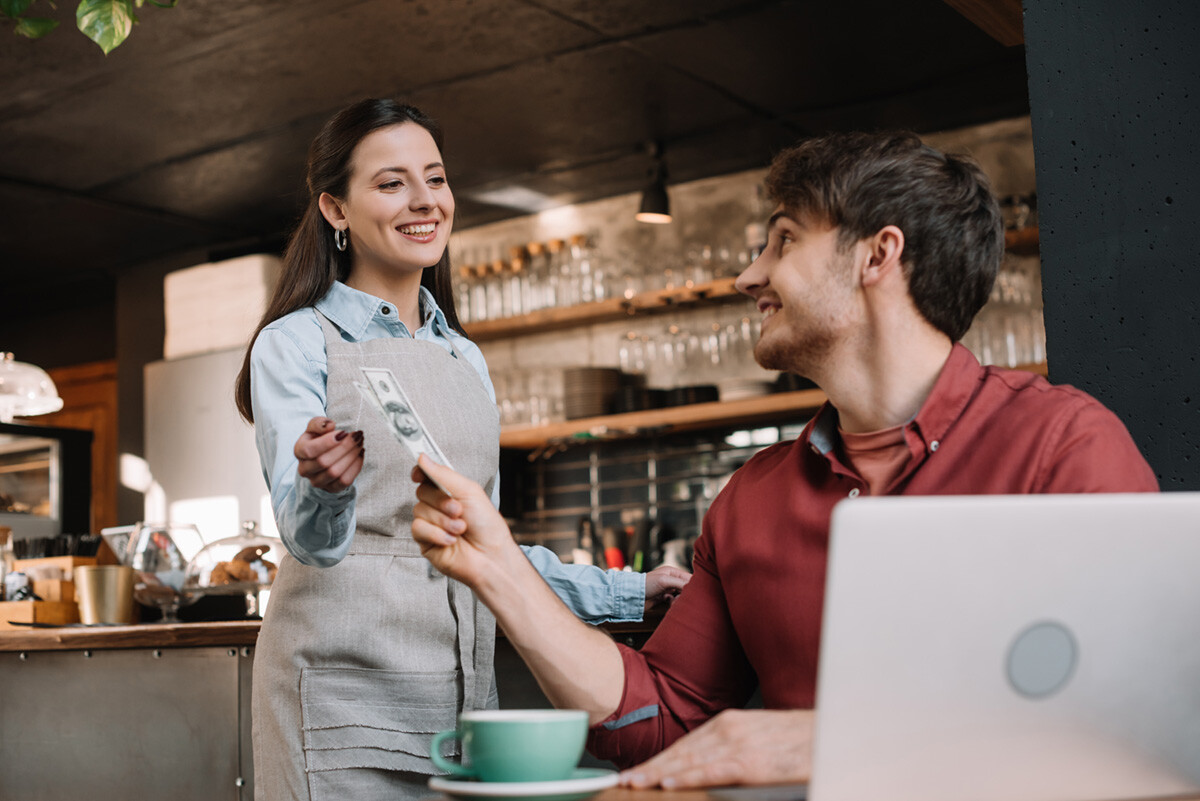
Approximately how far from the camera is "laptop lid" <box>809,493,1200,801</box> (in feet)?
2.55

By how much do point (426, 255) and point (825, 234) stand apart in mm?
631

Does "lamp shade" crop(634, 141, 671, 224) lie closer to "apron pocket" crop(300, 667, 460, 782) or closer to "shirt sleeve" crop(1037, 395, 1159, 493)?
"apron pocket" crop(300, 667, 460, 782)

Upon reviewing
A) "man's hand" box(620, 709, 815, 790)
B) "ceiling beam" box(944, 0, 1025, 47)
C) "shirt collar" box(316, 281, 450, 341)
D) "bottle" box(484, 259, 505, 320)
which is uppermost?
"bottle" box(484, 259, 505, 320)

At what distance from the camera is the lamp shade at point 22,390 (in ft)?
14.3

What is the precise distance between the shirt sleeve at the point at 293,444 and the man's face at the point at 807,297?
1.87 ft

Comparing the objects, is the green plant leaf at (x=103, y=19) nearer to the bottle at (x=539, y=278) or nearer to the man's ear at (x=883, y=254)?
the man's ear at (x=883, y=254)

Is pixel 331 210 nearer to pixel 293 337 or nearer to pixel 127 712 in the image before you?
pixel 293 337

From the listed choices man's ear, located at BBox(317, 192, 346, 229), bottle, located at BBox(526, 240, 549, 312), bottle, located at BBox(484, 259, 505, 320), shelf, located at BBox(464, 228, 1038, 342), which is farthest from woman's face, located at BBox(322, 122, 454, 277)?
bottle, located at BBox(484, 259, 505, 320)

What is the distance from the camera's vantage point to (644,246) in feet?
18.5

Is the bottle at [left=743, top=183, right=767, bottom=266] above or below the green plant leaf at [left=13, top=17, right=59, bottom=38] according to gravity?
above

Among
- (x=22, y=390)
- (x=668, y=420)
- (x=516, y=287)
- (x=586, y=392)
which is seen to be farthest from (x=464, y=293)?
(x=22, y=390)

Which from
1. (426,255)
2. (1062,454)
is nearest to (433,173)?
(426,255)

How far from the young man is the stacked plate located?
359 cm

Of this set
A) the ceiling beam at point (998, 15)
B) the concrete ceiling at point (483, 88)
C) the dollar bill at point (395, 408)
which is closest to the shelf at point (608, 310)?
the concrete ceiling at point (483, 88)
